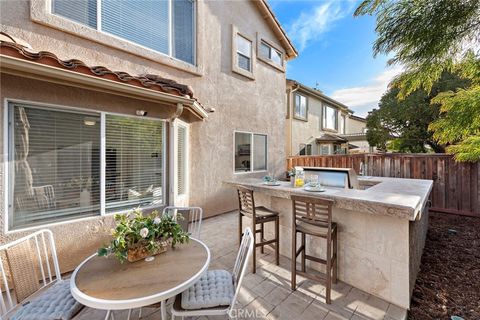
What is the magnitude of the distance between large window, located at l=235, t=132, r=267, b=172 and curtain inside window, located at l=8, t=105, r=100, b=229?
4591 mm

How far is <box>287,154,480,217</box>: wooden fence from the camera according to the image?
619 cm

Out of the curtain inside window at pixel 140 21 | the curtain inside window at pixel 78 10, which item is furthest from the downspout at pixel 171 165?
the curtain inside window at pixel 78 10

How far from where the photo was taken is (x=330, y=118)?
16.4 meters

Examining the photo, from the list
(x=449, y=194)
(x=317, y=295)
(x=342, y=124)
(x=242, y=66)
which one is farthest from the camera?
(x=342, y=124)

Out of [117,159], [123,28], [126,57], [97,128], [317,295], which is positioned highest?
[123,28]

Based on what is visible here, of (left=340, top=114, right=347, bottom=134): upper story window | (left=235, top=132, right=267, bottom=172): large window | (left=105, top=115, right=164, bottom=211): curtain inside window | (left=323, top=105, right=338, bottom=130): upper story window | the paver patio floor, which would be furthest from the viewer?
(left=340, top=114, right=347, bottom=134): upper story window

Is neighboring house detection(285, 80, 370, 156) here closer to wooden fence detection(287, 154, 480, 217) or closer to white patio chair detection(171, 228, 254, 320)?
wooden fence detection(287, 154, 480, 217)

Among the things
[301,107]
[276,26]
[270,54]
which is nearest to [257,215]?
[270,54]

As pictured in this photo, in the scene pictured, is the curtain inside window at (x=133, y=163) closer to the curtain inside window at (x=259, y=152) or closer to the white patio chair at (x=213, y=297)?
the white patio chair at (x=213, y=297)

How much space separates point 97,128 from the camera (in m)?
3.77

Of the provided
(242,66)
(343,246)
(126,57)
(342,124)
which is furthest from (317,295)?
(342,124)

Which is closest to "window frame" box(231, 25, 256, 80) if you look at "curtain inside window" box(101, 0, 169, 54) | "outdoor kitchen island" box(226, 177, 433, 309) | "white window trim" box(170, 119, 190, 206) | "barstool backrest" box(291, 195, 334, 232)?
"curtain inside window" box(101, 0, 169, 54)

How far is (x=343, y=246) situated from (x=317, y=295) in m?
0.81

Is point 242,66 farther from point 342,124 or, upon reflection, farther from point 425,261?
point 342,124
